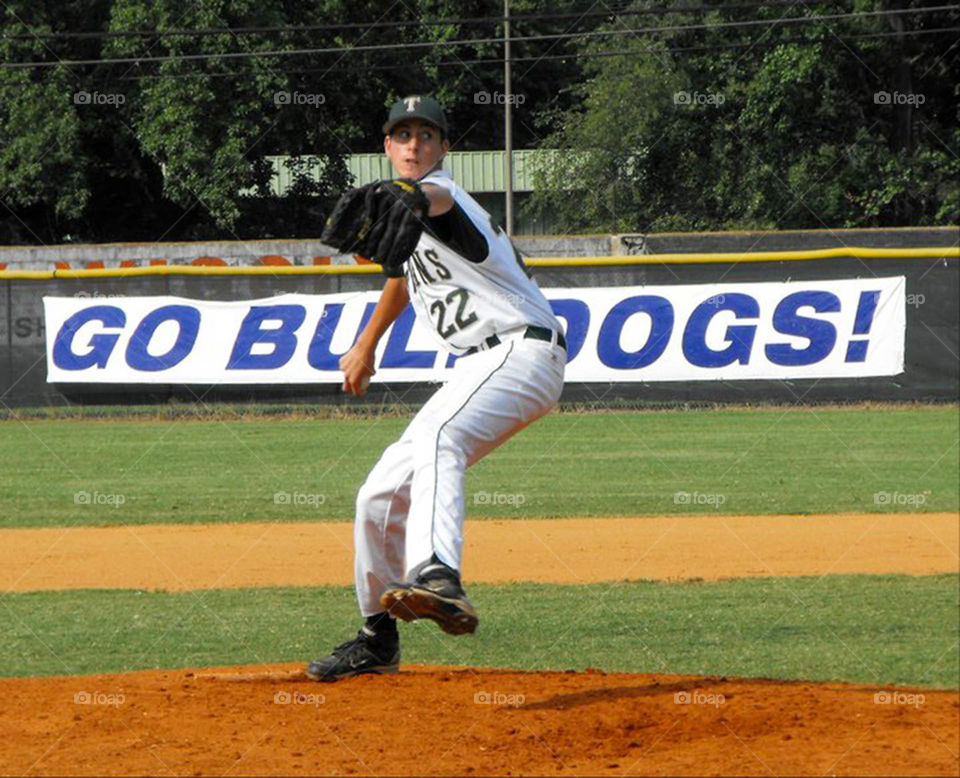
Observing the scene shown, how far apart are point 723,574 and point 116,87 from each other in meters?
27.2

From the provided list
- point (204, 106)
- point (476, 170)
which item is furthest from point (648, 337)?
point (476, 170)

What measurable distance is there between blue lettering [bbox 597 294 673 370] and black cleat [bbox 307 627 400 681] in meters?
11.9

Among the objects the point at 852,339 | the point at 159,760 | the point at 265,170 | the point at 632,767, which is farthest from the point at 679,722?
the point at 265,170

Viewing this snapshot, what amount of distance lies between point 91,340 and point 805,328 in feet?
28.7

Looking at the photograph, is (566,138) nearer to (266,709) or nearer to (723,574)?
(723,574)

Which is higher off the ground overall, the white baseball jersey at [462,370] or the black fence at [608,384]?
the white baseball jersey at [462,370]

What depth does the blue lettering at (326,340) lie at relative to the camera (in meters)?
17.2

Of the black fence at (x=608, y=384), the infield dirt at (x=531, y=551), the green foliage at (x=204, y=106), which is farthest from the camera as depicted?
the green foliage at (x=204, y=106)

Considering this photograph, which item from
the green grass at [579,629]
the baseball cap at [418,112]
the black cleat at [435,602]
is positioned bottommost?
the green grass at [579,629]

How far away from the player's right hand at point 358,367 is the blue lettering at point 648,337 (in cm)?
1184

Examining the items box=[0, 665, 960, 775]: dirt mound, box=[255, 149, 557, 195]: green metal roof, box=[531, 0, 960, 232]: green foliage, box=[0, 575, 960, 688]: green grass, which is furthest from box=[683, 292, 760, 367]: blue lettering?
box=[255, 149, 557, 195]: green metal roof

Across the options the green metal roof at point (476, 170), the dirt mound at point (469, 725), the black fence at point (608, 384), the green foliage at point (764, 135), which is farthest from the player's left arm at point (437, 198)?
the green metal roof at point (476, 170)

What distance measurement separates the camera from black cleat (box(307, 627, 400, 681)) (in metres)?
5.29

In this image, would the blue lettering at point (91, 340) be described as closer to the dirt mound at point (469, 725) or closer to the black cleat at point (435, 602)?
the dirt mound at point (469, 725)
